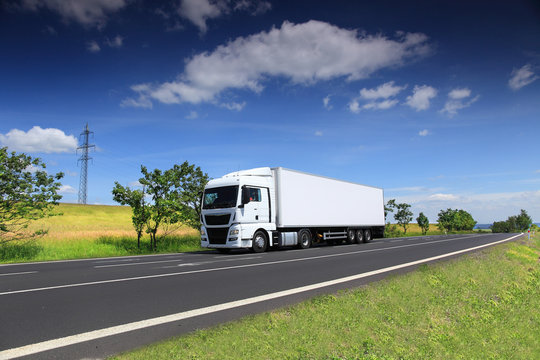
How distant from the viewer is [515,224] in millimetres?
89625

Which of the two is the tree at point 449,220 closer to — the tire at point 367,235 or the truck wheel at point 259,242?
the tire at point 367,235

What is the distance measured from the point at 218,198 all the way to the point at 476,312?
1240cm

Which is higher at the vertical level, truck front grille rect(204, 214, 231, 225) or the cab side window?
the cab side window

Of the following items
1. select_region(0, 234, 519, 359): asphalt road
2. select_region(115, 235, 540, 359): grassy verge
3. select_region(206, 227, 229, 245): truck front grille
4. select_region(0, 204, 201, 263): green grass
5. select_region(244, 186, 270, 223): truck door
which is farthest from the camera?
select_region(0, 204, 201, 263): green grass

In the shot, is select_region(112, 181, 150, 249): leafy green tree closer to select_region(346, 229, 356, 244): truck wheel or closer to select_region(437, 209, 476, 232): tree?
select_region(346, 229, 356, 244): truck wheel

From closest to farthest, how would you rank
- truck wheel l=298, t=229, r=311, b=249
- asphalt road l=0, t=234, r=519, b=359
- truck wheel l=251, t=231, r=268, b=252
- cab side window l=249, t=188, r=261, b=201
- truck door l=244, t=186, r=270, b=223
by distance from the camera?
asphalt road l=0, t=234, r=519, b=359, truck door l=244, t=186, r=270, b=223, cab side window l=249, t=188, r=261, b=201, truck wheel l=251, t=231, r=268, b=252, truck wheel l=298, t=229, r=311, b=249

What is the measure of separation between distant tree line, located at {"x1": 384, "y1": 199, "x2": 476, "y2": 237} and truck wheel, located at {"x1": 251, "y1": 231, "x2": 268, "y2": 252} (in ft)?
86.6

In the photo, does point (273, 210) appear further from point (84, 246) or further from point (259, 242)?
point (84, 246)

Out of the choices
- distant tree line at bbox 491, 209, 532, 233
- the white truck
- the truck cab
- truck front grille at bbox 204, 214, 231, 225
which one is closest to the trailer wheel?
the white truck

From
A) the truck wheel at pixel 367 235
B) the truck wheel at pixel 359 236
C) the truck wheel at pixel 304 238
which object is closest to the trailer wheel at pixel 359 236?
the truck wheel at pixel 359 236

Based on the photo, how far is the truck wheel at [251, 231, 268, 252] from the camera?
54.6 ft

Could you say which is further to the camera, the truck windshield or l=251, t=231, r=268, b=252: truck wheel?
l=251, t=231, r=268, b=252: truck wheel

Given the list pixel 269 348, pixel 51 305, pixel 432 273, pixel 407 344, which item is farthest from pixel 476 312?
pixel 51 305

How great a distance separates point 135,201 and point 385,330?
19.2 m
